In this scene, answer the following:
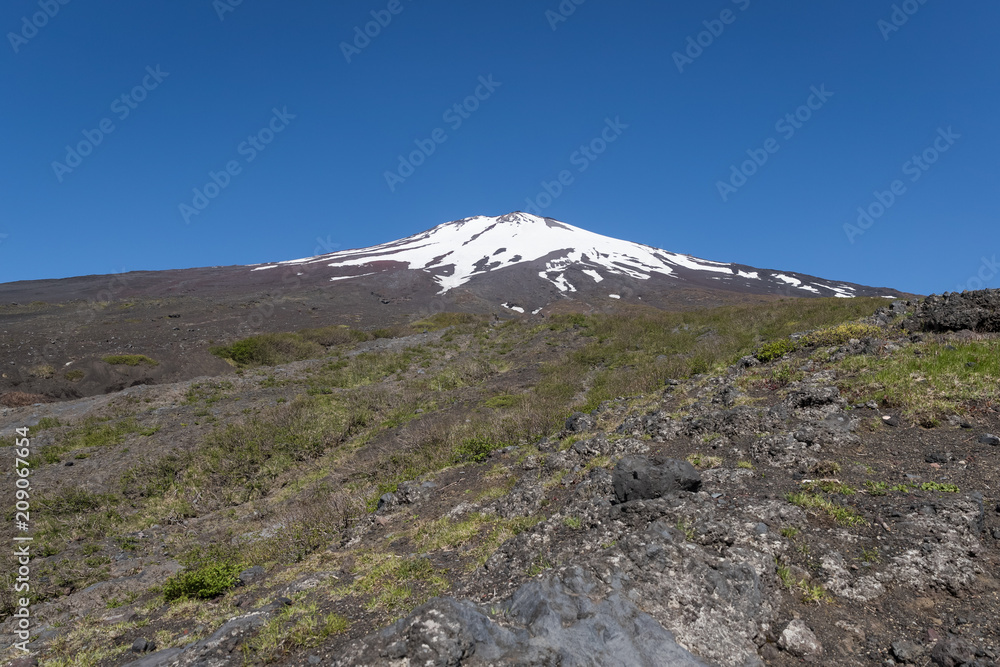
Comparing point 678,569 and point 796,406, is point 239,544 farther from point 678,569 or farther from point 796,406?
point 796,406

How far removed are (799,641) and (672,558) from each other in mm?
1072

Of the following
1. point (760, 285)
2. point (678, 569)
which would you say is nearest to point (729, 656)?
point (678, 569)

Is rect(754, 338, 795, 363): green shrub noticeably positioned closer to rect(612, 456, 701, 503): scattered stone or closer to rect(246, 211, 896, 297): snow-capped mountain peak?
rect(612, 456, 701, 503): scattered stone

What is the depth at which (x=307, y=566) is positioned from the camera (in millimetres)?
6730

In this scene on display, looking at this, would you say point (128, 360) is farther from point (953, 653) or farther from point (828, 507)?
point (953, 653)

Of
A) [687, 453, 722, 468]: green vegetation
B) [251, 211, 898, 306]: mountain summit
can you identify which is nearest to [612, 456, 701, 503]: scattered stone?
[687, 453, 722, 468]: green vegetation

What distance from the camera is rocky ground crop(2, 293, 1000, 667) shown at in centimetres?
364

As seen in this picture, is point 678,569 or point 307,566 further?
point 307,566

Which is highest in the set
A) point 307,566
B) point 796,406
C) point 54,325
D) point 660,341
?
point 54,325

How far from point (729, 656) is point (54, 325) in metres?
42.1

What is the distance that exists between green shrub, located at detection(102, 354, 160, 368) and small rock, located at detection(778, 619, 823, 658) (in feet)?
88.2

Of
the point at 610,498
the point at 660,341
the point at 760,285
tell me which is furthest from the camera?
the point at 760,285

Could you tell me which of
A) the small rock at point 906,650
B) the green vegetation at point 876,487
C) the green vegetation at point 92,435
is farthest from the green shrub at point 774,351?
the green vegetation at point 92,435

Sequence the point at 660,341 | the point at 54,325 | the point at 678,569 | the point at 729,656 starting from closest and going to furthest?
the point at 729,656 < the point at 678,569 < the point at 660,341 < the point at 54,325
